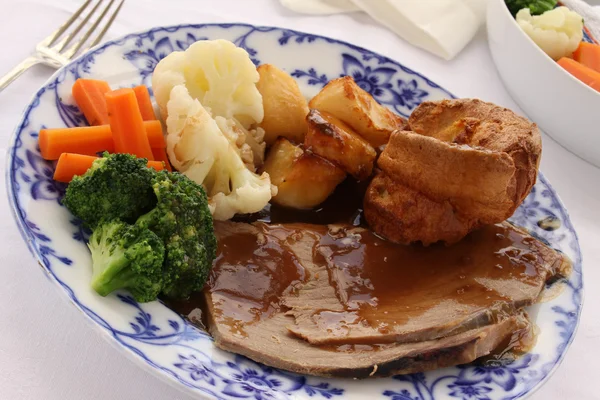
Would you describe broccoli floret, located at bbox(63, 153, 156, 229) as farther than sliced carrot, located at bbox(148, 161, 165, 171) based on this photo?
No

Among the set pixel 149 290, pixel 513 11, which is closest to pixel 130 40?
pixel 149 290

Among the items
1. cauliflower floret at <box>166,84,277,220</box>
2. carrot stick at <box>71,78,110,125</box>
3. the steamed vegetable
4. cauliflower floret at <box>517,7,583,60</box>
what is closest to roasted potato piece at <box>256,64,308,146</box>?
the steamed vegetable

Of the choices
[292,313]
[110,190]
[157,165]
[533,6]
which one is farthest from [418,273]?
[533,6]

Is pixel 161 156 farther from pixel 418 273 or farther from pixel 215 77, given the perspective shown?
pixel 418 273

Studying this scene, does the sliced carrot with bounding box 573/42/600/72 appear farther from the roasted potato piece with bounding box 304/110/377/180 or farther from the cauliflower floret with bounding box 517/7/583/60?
the roasted potato piece with bounding box 304/110/377/180

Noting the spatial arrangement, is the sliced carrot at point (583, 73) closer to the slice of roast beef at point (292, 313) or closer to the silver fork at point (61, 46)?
the slice of roast beef at point (292, 313)

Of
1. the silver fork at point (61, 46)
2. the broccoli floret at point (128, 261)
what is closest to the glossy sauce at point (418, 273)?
the broccoli floret at point (128, 261)
